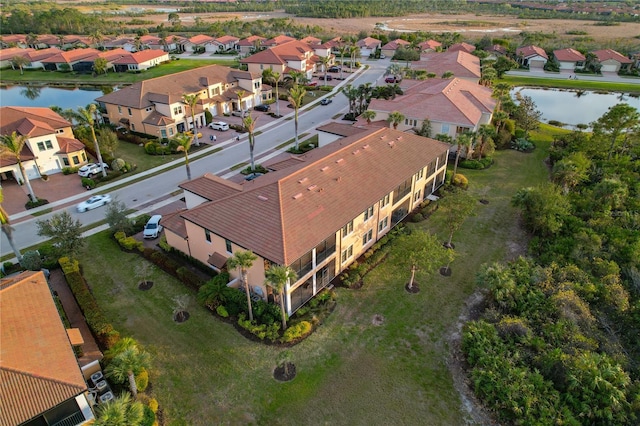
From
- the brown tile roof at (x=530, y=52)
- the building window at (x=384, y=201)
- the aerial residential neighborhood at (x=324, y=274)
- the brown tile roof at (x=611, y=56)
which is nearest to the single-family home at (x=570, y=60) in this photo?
the brown tile roof at (x=530, y=52)

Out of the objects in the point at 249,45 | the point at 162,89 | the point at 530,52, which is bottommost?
the point at 530,52

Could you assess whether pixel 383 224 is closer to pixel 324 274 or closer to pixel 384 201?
pixel 384 201

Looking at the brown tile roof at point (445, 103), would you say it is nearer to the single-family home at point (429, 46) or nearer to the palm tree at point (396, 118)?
the palm tree at point (396, 118)

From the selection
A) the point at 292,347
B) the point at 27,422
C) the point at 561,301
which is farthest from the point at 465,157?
the point at 27,422

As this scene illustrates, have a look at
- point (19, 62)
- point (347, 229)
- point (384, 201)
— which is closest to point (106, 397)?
point (347, 229)

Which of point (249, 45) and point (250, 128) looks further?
point (249, 45)
